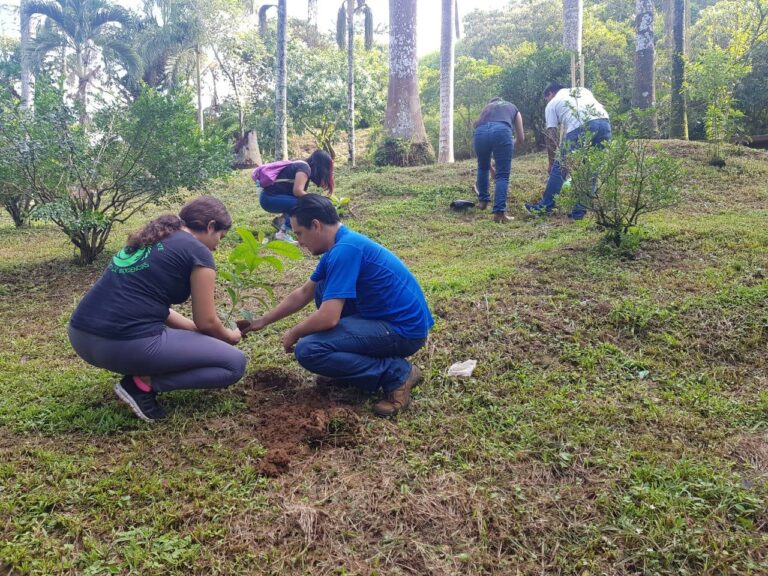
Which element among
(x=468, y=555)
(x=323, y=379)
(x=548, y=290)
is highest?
(x=548, y=290)

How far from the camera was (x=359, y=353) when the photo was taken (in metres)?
2.91

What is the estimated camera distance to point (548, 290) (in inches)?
165

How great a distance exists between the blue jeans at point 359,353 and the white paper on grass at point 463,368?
350 mm

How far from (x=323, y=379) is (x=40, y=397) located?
1.54 metres

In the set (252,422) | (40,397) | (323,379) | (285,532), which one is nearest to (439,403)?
(323,379)

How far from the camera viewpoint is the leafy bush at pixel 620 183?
452 cm

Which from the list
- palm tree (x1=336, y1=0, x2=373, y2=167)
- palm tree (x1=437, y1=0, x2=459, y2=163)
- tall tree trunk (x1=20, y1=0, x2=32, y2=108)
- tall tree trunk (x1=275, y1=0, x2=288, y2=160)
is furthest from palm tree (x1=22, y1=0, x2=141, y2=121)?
palm tree (x1=437, y1=0, x2=459, y2=163)

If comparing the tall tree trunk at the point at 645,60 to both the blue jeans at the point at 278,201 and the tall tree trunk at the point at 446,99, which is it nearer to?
the tall tree trunk at the point at 446,99

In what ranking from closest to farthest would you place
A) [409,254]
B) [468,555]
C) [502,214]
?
[468,555]
[409,254]
[502,214]

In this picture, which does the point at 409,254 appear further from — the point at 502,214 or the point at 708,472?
the point at 708,472

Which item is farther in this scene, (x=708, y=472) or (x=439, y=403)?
(x=439, y=403)

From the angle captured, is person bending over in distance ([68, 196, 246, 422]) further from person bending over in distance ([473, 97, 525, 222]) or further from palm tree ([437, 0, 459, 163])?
palm tree ([437, 0, 459, 163])

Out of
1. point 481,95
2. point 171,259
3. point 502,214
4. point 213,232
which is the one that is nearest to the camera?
point 171,259

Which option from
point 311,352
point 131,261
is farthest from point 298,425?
point 131,261
